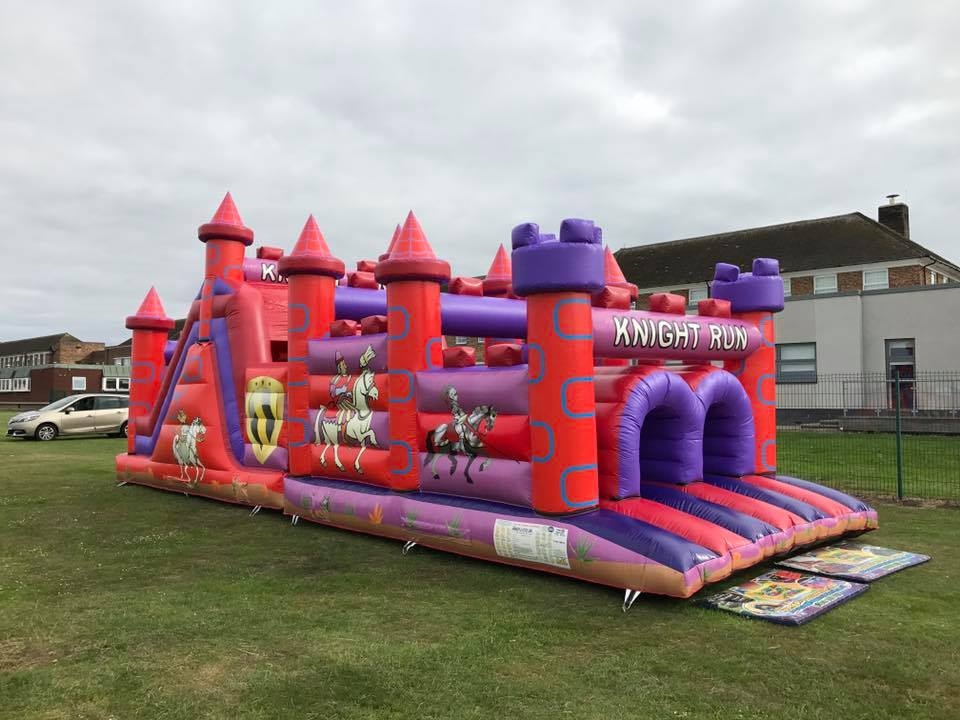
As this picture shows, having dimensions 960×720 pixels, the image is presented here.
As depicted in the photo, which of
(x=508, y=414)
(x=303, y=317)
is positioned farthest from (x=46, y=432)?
(x=508, y=414)

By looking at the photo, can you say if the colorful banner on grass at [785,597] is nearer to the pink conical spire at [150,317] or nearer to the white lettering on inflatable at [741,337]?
the white lettering on inflatable at [741,337]

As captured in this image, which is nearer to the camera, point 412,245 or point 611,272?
point 412,245

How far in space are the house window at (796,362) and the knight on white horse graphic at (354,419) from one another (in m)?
19.6

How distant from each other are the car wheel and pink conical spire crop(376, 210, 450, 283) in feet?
54.3

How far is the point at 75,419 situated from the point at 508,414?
18266mm

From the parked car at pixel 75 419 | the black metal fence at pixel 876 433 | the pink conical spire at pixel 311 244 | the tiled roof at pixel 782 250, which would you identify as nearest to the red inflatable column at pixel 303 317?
the pink conical spire at pixel 311 244

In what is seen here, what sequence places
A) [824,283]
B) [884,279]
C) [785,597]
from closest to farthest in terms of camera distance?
1. [785,597]
2. [884,279]
3. [824,283]

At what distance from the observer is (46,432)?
1986 cm

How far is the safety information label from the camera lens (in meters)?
5.55

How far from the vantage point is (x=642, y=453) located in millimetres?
6805

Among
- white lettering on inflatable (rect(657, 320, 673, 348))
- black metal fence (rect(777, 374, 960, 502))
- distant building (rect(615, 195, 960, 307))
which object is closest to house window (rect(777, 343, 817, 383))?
black metal fence (rect(777, 374, 960, 502))

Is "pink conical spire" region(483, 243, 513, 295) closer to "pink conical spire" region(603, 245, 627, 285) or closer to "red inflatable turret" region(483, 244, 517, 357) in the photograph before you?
"red inflatable turret" region(483, 244, 517, 357)

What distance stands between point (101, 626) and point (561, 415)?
341 cm

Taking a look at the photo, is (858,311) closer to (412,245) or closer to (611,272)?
(611,272)
